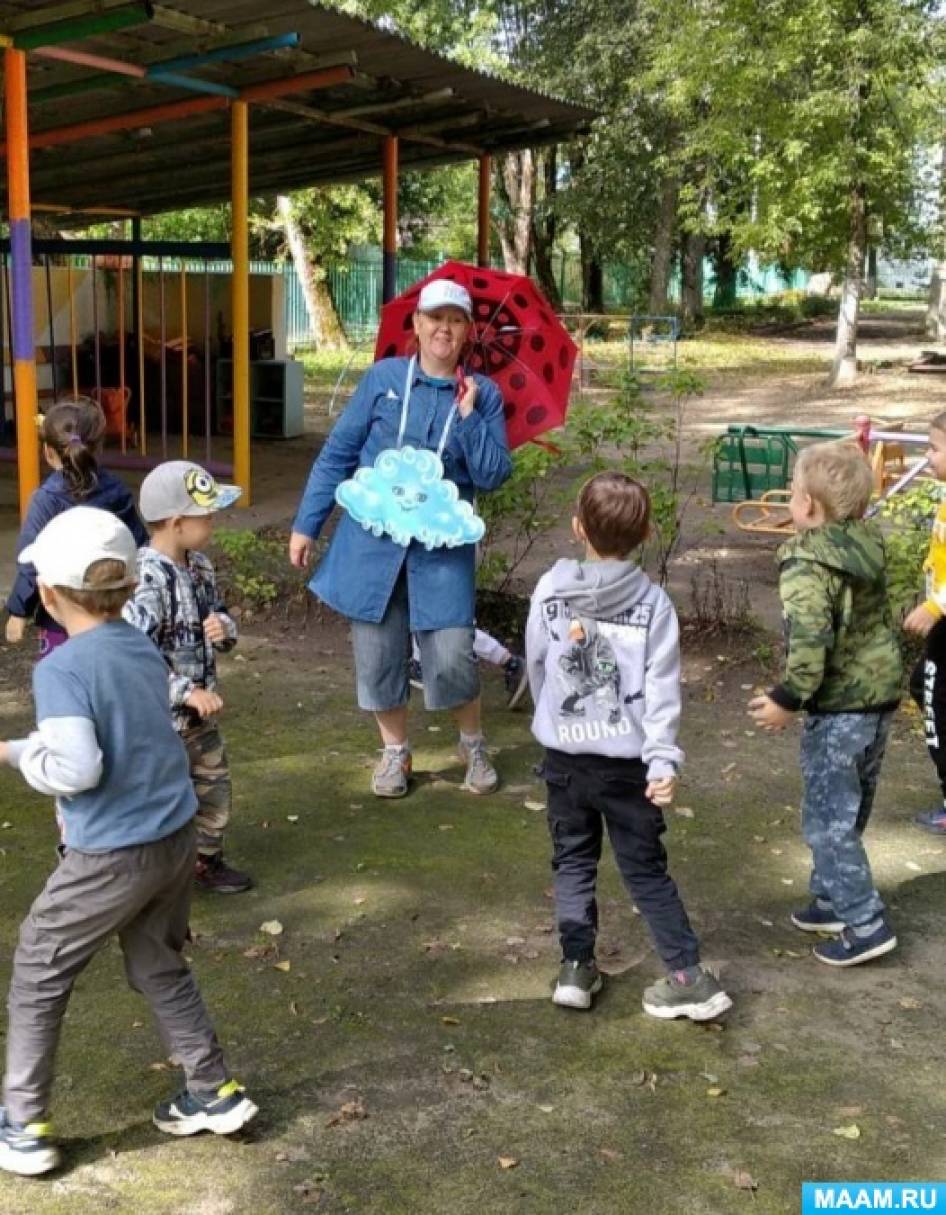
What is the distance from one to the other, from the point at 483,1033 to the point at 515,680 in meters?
2.84

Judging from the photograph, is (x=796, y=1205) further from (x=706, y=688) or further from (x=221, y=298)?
(x=221, y=298)

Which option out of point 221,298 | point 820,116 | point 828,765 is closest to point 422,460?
point 828,765

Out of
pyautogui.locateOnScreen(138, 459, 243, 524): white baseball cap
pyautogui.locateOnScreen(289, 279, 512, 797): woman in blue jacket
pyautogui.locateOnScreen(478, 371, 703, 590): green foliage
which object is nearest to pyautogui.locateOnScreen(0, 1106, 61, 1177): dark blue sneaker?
pyautogui.locateOnScreen(138, 459, 243, 524): white baseball cap

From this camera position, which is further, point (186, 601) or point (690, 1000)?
point (186, 601)

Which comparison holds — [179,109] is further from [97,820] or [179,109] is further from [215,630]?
[97,820]

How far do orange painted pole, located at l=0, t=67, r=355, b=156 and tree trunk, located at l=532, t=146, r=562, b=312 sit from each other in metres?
26.0

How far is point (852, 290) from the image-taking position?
2164 centimetres

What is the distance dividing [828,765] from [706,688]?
8.50 ft

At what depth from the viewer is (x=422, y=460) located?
4.73 metres

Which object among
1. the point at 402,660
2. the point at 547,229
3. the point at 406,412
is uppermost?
the point at 547,229

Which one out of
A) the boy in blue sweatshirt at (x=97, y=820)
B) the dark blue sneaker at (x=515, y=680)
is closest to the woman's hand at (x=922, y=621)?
the dark blue sneaker at (x=515, y=680)

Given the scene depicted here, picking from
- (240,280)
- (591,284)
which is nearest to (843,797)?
(240,280)

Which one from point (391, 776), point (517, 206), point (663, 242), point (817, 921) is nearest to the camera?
point (817, 921)

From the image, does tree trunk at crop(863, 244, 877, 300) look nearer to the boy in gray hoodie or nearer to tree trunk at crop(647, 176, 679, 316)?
tree trunk at crop(647, 176, 679, 316)
